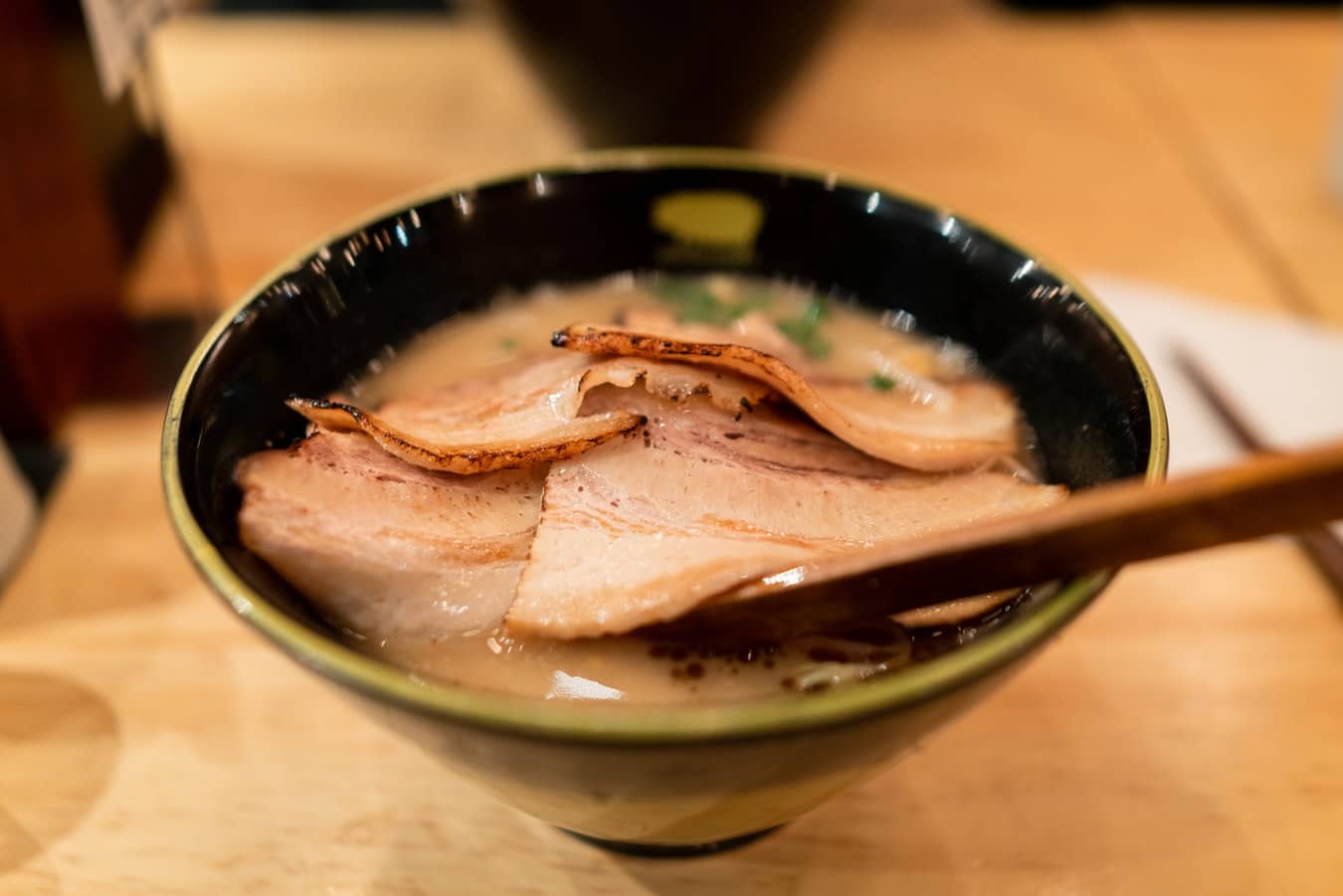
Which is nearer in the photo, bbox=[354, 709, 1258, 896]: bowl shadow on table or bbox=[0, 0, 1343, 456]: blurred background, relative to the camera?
bbox=[354, 709, 1258, 896]: bowl shadow on table

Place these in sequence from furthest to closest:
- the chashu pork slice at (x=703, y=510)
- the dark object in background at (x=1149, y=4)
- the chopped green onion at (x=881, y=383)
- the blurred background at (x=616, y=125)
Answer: the dark object in background at (x=1149, y=4) → the blurred background at (x=616, y=125) → the chopped green onion at (x=881, y=383) → the chashu pork slice at (x=703, y=510)

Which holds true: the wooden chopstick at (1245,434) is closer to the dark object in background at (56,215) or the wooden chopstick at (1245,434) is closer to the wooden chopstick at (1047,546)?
the wooden chopstick at (1047,546)

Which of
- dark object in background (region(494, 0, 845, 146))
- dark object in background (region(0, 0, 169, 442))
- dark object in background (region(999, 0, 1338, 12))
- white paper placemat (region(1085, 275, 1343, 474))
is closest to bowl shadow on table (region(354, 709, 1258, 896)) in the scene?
white paper placemat (region(1085, 275, 1343, 474))

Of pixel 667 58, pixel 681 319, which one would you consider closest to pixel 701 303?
pixel 681 319

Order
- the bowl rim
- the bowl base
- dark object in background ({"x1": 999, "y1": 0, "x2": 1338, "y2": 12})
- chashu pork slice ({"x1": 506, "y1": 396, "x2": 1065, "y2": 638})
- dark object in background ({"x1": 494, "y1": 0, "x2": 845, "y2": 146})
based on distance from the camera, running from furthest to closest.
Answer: dark object in background ({"x1": 999, "y1": 0, "x2": 1338, "y2": 12})
dark object in background ({"x1": 494, "y1": 0, "x2": 845, "y2": 146})
the bowl base
chashu pork slice ({"x1": 506, "y1": 396, "x2": 1065, "y2": 638})
the bowl rim

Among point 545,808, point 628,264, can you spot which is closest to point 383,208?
point 628,264

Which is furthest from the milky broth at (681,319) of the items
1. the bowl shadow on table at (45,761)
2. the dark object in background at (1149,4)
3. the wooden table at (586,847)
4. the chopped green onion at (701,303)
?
the dark object in background at (1149,4)

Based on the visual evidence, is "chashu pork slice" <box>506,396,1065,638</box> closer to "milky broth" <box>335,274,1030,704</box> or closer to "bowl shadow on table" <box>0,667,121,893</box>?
"milky broth" <box>335,274,1030,704</box>

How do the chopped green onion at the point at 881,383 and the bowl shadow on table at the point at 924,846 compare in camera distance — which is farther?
the chopped green onion at the point at 881,383
